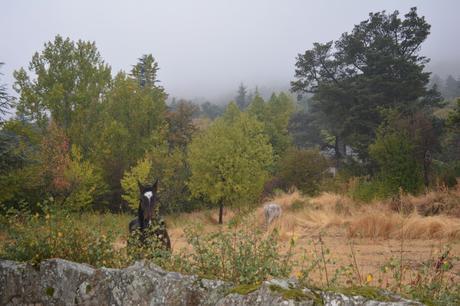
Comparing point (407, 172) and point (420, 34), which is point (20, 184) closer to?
point (407, 172)

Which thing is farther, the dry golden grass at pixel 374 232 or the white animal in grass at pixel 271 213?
the white animal in grass at pixel 271 213

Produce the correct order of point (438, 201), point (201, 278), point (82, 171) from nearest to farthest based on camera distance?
point (201, 278) → point (438, 201) → point (82, 171)

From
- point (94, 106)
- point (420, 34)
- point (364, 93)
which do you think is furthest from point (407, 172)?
point (94, 106)

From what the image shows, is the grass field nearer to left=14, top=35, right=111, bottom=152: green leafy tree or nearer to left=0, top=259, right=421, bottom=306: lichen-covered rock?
left=0, top=259, right=421, bottom=306: lichen-covered rock

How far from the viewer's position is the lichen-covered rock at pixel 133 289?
2.99 meters

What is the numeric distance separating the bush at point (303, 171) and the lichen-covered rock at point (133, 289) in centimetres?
2202

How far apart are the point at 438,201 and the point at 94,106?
2131 cm

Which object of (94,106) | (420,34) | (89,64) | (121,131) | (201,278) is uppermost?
(420,34)

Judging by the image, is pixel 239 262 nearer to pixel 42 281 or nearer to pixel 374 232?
pixel 42 281

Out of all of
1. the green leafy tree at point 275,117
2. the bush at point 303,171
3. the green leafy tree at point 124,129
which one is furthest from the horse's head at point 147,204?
the green leafy tree at point 275,117

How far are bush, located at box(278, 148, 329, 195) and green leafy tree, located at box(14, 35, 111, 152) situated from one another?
13.8 m

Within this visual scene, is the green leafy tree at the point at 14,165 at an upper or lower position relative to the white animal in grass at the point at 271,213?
upper

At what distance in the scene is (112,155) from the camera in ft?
87.1

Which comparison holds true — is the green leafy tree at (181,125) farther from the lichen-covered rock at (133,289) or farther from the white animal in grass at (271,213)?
the lichen-covered rock at (133,289)
